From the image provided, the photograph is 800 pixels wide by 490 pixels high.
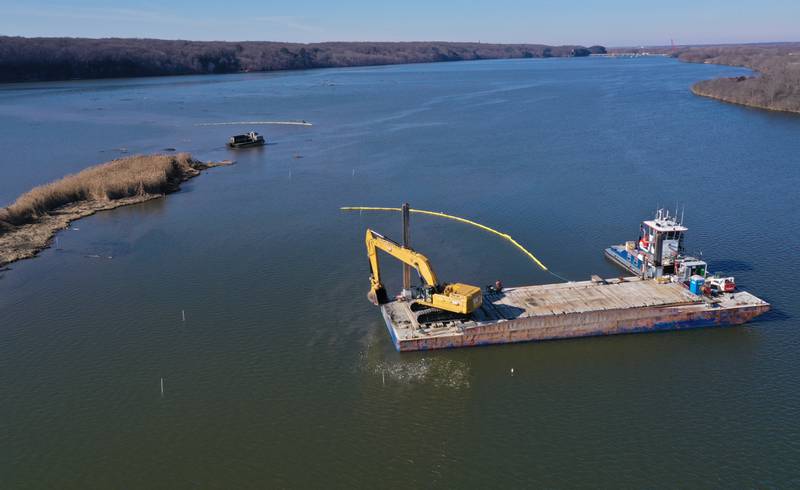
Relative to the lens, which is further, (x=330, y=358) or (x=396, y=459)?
(x=330, y=358)

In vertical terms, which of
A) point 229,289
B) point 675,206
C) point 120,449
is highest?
point 675,206

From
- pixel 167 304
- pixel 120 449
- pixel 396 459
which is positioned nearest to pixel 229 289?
pixel 167 304

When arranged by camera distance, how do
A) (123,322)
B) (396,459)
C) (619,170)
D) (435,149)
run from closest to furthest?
(396,459), (123,322), (619,170), (435,149)

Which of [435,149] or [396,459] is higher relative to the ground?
[435,149]

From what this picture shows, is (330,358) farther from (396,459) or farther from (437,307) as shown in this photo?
(396,459)

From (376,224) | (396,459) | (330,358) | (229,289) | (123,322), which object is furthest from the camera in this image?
(376,224)

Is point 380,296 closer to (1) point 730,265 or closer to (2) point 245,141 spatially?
(1) point 730,265

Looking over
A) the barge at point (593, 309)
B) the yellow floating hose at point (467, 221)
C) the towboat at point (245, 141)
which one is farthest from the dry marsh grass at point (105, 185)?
the barge at point (593, 309)
